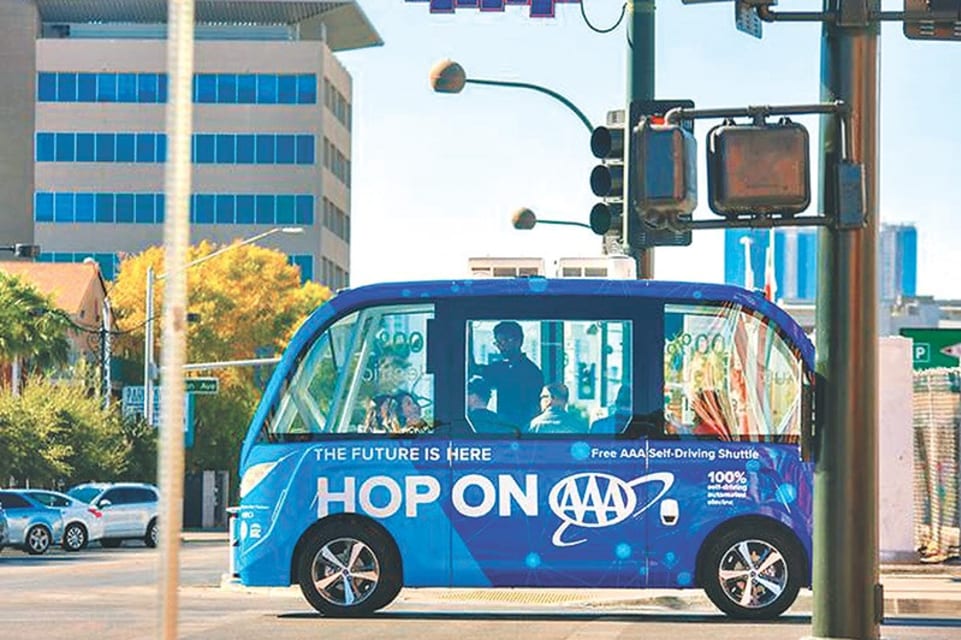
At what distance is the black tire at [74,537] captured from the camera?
46.5 meters

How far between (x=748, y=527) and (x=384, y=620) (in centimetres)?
289

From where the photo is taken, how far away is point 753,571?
16156 millimetres

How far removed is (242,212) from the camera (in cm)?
10875

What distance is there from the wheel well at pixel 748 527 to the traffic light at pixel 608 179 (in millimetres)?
3277

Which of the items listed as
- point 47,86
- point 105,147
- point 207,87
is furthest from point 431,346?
point 47,86

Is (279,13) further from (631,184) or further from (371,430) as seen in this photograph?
(631,184)

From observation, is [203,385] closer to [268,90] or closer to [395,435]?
[395,435]

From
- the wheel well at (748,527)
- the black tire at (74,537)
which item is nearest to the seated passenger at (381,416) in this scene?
the wheel well at (748,527)

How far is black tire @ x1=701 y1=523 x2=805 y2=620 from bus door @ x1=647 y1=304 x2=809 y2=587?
0.33 feet

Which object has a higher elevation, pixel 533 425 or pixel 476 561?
pixel 533 425

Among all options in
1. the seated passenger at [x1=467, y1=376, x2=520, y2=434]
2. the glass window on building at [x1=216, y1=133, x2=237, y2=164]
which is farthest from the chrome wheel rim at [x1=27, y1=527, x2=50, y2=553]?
the glass window on building at [x1=216, y1=133, x2=237, y2=164]

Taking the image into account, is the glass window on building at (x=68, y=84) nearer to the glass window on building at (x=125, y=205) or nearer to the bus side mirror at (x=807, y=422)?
the glass window on building at (x=125, y=205)

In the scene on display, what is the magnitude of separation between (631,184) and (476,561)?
720 cm

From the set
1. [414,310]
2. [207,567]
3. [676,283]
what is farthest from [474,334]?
[207,567]
